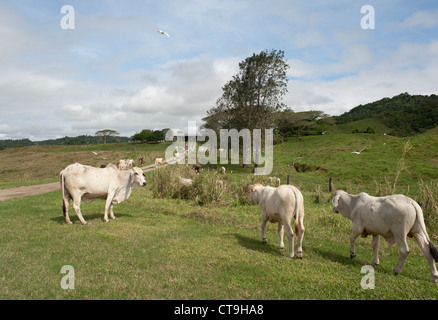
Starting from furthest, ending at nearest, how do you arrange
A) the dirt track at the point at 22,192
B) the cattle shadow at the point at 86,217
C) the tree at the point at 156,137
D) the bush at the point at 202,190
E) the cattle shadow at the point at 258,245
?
1. the tree at the point at 156,137
2. the dirt track at the point at 22,192
3. the bush at the point at 202,190
4. the cattle shadow at the point at 86,217
5. the cattle shadow at the point at 258,245

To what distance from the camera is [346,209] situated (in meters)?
7.73

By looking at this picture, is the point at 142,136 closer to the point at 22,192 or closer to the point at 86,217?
the point at 22,192

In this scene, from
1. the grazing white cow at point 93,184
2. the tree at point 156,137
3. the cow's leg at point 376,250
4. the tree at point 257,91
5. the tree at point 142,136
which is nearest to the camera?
the cow's leg at point 376,250

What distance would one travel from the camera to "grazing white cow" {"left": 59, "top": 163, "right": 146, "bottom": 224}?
944cm

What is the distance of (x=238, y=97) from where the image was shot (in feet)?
114

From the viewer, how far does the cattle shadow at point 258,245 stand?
25.1 feet

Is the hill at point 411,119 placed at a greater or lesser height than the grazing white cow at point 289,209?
greater

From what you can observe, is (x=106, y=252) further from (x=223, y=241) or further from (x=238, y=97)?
(x=238, y=97)

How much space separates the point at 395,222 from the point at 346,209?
158 centimetres

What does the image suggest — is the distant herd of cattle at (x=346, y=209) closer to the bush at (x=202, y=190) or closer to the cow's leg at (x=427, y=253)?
the cow's leg at (x=427, y=253)

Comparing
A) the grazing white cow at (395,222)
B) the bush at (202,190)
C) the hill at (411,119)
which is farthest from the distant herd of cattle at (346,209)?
the hill at (411,119)

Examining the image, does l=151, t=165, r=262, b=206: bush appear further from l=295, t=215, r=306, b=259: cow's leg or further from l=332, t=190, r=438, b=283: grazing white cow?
l=332, t=190, r=438, b=283: grazing white cow

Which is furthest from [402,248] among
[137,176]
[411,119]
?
[411,119]
